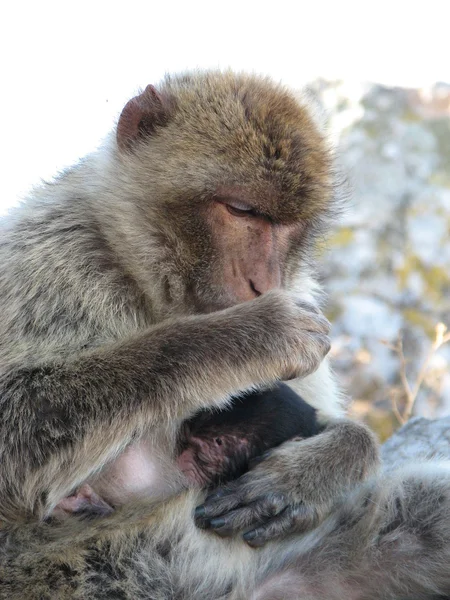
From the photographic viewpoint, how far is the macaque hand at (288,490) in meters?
2.69

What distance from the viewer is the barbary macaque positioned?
262 centimetres

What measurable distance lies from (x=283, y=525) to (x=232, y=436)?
1.16 feet

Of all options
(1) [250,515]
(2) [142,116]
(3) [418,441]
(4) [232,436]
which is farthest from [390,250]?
(1) [250,515]

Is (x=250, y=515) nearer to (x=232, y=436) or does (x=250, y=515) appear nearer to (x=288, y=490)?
(x=288, y=490)

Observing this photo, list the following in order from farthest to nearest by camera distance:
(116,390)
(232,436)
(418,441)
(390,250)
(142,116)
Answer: (390,250)
(418,441)
(142,116)
(232,436)
(116,390)

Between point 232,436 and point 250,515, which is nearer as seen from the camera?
point 250,515

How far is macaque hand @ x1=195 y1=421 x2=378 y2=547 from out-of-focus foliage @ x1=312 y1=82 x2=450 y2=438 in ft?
8.25

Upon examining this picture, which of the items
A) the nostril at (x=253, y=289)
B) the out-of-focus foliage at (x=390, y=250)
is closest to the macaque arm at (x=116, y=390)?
the nostril at (x=253, y=289)

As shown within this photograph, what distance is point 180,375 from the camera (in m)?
2.65

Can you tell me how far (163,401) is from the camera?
2.64 m

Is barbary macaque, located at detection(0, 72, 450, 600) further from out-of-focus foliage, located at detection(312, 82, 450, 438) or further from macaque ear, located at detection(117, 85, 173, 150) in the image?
out-of-focus foliage, located at detection(312, 82, 450, 438)

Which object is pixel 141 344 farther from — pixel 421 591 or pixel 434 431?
pixel 434 431

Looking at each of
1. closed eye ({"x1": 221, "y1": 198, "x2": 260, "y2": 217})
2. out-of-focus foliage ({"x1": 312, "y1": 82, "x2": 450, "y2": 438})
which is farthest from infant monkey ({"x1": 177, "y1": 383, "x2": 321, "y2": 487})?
out-of-focus foliage ({"x1": 312, "y1": 82, "x2": 450, "y2": 438})

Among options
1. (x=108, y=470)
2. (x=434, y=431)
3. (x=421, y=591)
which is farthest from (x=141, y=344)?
(x=434, y=431)
